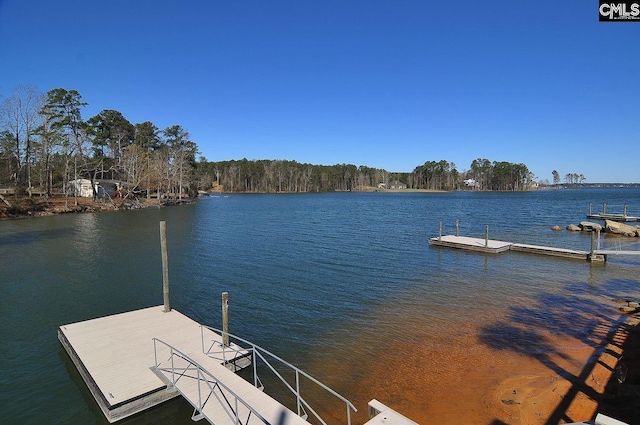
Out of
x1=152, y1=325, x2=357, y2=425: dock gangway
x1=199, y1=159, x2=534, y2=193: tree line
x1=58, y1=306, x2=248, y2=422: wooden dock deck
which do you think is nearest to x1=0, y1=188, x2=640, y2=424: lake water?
x1=58, y1=306, x2=248, y2=422: wooden dock deck

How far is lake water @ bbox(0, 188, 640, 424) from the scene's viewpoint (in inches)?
370

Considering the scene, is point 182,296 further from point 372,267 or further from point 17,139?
point 17,139

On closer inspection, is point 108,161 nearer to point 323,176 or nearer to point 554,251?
point 554,251

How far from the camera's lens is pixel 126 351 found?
10.1 m

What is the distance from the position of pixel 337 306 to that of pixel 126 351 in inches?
321

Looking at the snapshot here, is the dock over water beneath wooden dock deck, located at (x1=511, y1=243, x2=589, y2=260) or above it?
beneath

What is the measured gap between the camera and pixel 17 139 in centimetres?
5362

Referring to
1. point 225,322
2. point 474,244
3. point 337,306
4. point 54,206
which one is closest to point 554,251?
point 474,244

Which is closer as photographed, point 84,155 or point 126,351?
point 126,351

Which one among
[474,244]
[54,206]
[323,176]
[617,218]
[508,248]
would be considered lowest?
[508,248]

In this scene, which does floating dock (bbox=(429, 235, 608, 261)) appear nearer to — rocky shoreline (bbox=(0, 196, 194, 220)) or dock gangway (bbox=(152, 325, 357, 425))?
dock gangway (bbox=(152, 325, 357, 425))

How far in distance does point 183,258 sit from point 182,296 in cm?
840

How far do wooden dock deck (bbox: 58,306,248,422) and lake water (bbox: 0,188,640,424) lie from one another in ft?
1.38

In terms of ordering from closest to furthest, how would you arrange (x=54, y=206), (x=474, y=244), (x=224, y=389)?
(x=224, y=389), (x=474, y=244), (x=54, y=206)
